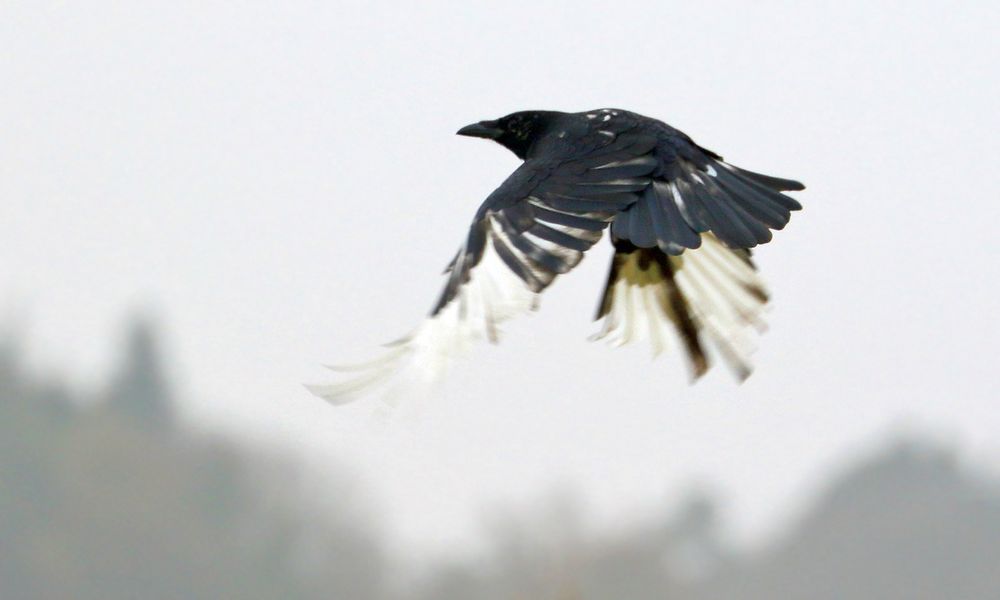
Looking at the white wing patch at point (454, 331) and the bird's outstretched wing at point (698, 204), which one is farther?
the bird's outstretched wing at point (698, 204)

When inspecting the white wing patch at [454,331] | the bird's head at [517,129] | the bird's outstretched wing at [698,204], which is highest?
the bird's head at [517,129]

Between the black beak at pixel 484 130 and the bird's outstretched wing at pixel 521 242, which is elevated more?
the black beak at pixel 484 130

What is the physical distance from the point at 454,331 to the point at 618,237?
1314mm

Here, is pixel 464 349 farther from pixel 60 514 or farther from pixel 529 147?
pixel 60 514

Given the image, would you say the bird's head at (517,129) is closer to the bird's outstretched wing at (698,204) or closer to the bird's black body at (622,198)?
the bird's black body at (622,198)

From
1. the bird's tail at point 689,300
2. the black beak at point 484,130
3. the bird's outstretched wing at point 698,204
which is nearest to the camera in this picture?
the bird's outstretched wing at point 698,204

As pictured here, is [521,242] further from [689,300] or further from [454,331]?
Answer: [689,300]

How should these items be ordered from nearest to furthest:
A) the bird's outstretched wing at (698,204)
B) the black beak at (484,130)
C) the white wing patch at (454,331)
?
the white wing patch at (454,331) < the bird's outstretched wing at (698,204) < the black beak at (484,130)

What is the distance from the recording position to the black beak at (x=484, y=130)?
43.1 feet

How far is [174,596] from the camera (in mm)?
77188

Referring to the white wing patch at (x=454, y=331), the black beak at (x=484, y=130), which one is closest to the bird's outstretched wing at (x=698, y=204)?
the white wing patch at (x=454, y=331)

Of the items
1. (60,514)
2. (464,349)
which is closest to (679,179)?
→ (464,349)

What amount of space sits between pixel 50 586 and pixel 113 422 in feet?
48.6

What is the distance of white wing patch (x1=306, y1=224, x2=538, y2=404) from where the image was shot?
9555 mm
